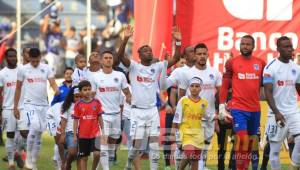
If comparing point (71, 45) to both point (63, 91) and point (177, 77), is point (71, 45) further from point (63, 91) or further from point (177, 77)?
point (177, 77)

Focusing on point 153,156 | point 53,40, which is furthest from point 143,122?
point 53,40

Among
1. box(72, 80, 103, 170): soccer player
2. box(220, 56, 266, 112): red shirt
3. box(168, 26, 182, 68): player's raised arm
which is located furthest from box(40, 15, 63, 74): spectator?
box(220, 56, 266, 112): red shirt

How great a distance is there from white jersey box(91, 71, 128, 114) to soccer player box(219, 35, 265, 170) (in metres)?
2.21

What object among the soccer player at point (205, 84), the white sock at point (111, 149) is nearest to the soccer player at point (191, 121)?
the soccer player at point (205, 84)

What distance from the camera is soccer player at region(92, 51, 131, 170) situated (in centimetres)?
1864

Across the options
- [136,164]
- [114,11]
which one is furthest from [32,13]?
→ [136,164]

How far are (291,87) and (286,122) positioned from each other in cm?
57

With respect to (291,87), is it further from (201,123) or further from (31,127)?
(31,127)

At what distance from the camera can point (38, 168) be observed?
20.6 m

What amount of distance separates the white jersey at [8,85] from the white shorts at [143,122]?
3.37m

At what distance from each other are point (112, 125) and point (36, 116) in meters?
1.66

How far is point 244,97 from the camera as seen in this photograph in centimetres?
1725

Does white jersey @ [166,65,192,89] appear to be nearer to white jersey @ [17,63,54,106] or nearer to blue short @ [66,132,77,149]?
blue short @ [66,132,77,149]

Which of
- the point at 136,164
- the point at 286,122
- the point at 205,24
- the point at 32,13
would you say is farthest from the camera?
the point at 32,13
